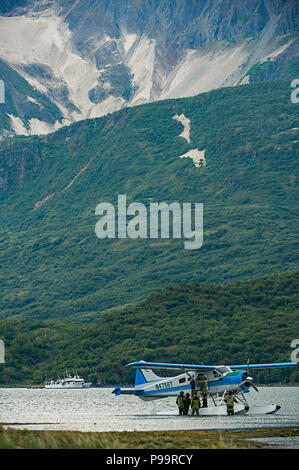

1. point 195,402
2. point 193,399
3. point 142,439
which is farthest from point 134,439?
point 193,399

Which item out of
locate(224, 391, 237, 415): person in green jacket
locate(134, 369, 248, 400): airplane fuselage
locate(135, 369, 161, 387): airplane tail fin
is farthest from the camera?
locate(135, 369, 161, 387): airplane tail fin

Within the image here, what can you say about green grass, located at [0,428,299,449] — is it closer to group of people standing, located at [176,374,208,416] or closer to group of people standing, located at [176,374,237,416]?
group of people standing, located at [176,374,237,416]

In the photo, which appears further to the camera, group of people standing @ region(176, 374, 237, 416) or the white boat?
the white boat

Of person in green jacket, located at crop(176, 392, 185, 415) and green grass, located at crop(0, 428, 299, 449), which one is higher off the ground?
person in green jacket, located at crop(176, 392, 185, 415)

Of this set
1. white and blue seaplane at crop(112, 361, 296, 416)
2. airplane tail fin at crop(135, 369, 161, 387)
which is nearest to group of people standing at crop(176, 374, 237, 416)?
white and blue seaplane at crop(112, 361, 296, 416)

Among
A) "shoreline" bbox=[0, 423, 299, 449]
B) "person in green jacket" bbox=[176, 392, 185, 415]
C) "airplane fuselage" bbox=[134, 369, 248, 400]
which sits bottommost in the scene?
"shoreline" bbox=[0, 423, 299, 449]

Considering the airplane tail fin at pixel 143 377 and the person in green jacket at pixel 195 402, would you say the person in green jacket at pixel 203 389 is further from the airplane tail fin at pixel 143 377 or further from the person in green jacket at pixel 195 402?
the airplane tail fin at pixel 143 377

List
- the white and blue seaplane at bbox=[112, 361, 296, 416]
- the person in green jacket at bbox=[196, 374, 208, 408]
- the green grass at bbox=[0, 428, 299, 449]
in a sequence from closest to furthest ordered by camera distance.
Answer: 1. the green grass at bbox=[0, 428, 299, 449]
2. the white and blue seaplane at bbox=[112, 361, 296, 416]
3. the person in green jacket at bbox=[196, 374, 208, 408]

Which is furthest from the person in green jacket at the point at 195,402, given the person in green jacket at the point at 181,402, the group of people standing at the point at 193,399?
the person in green jacket at the point at 181,402
